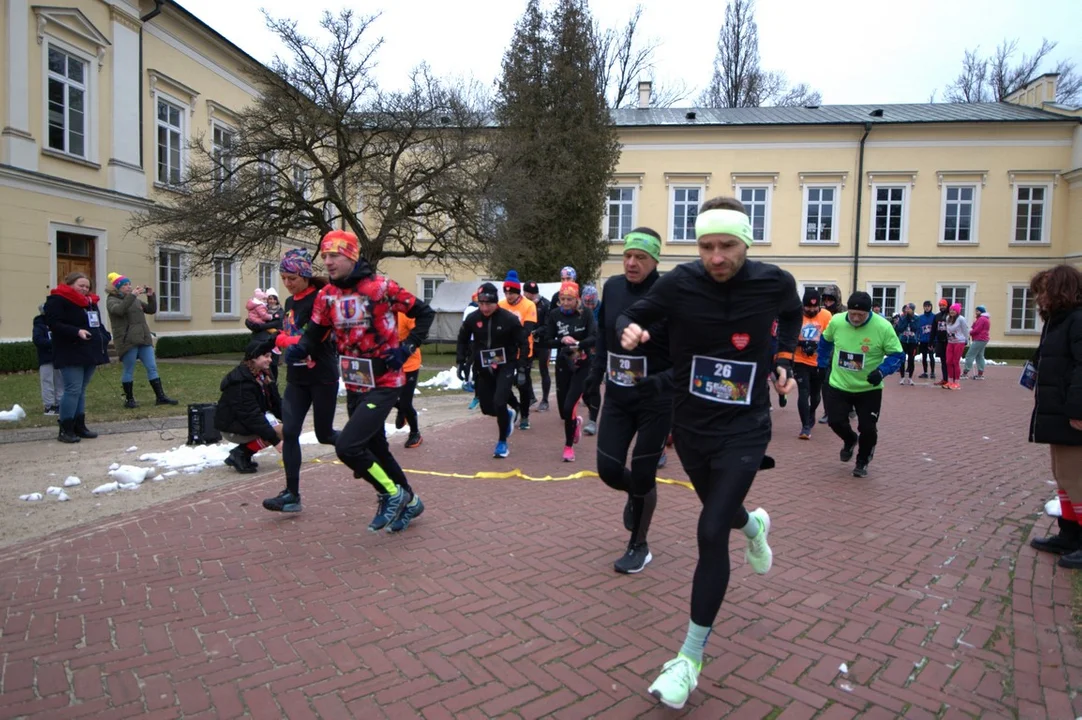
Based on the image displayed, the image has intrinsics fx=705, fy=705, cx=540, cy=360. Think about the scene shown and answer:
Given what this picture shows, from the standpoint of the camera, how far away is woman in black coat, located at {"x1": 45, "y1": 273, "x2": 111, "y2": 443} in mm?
8164

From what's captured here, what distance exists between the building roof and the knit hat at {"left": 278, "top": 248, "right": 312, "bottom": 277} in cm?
3023

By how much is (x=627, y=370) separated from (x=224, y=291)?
86.4 ft

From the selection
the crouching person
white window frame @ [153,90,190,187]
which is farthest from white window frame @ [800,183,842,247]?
the crouching person

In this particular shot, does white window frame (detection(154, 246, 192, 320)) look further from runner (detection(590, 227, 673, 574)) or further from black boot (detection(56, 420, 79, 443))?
runner (detection(590, 227, 673, 574))

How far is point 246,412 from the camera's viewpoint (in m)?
6.97

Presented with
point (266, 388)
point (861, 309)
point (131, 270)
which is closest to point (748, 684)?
point (861, 309)

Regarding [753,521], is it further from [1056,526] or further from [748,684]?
[1056,526]

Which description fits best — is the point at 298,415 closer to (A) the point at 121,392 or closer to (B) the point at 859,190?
(A) the point at 121,392

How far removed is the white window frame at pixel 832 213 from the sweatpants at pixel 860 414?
2809 centimetres

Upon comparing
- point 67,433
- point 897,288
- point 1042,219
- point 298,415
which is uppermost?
point 1042,219

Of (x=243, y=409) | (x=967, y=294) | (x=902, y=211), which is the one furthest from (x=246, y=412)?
(x=967, y=294)

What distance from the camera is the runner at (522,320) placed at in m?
9.35

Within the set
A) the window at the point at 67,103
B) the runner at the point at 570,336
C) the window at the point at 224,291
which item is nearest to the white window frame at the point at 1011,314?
the runner at the point at 570,336

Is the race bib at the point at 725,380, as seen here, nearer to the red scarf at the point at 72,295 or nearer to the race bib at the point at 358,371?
the race bib at the point at 358,371
